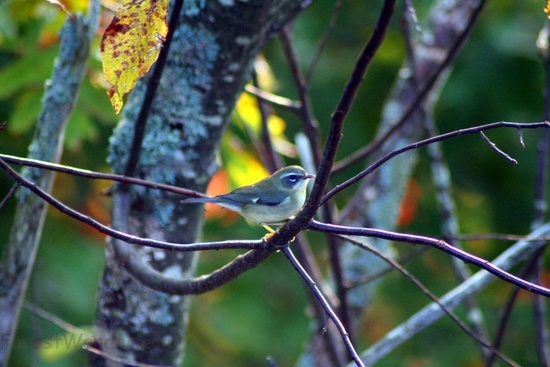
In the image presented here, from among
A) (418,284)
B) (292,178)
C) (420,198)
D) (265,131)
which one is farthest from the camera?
(420,198)

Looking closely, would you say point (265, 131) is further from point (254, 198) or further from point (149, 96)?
point (149, 96)

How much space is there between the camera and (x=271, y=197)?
11.2ft

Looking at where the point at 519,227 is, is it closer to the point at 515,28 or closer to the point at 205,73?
the point at 515,28

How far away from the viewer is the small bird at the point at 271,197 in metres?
3.25

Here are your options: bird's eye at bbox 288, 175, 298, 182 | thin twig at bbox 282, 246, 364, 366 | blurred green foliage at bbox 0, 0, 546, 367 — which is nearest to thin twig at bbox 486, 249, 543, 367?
bird's eye at bbox 288, 175, 298, 182

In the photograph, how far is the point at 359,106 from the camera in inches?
254

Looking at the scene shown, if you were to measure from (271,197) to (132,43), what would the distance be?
2.06 m

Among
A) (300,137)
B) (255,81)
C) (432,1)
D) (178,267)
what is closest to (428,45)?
(300,137)

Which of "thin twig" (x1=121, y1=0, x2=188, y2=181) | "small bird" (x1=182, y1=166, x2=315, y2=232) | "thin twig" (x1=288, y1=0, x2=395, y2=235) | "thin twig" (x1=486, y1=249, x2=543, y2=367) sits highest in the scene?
"small bird" (x1=182, y1=166, x2=315, y2=232)

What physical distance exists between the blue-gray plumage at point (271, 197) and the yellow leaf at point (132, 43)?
5.94 ft

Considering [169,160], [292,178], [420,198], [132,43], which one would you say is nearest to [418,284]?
[169,160]

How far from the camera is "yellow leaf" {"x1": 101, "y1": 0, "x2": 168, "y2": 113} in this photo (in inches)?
55.4

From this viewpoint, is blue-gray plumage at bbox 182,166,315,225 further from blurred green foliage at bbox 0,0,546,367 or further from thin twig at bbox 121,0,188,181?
blurred green foliage at bbox 0,0,546,367

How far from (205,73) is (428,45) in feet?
6.64
